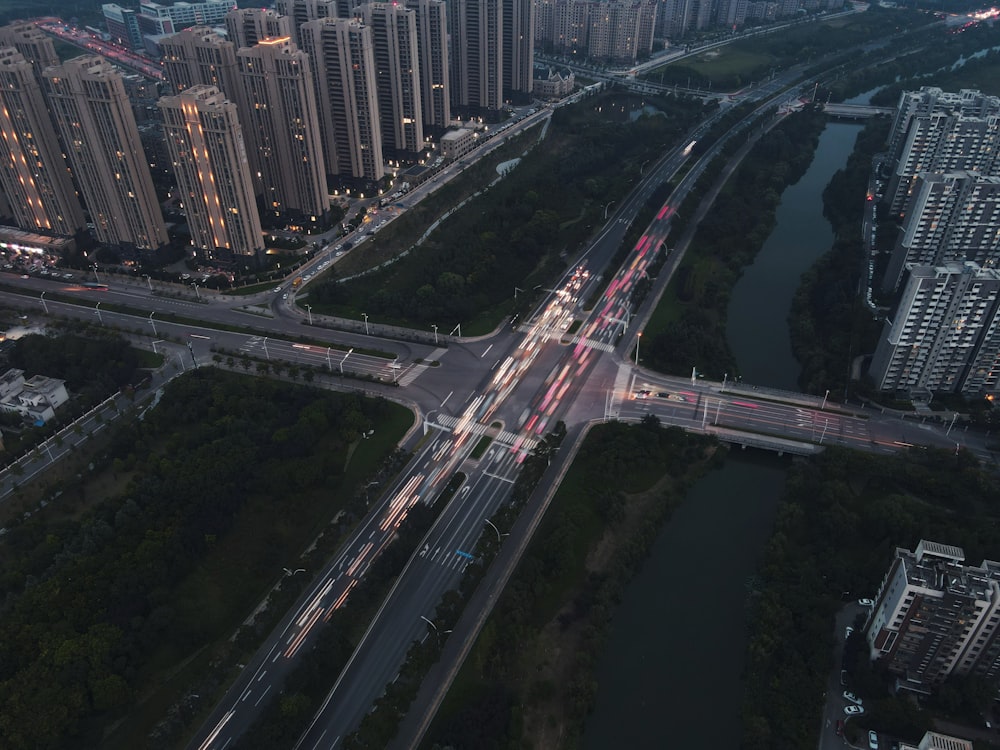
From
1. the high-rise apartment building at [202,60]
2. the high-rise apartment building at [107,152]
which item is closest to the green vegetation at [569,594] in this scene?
the high-rise apartment building at [107,152]

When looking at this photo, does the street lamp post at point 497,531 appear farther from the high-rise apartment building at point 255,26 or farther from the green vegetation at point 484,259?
the high-rise apartment building at point 255,26

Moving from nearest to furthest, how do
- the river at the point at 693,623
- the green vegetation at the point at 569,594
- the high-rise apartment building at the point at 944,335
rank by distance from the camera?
1. the green vegetation at the point at 569,594
2. the river at the point at 693,623
3. the high-rise apartment building at the point at 944,335

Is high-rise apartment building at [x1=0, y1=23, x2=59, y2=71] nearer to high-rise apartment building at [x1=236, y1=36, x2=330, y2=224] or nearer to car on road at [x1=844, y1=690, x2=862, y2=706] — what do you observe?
high-rise apartment building at [x1=236, y1=36, x2=330, y2=224]

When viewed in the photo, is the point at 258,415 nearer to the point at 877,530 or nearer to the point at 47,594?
the point at 47,594

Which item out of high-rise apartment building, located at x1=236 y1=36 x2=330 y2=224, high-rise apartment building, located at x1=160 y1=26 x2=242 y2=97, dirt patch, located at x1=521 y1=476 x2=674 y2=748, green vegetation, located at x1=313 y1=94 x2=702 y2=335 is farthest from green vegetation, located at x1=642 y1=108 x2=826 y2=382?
high-rise apartment building, located at x1=160 y1=26 x2=242 y2=97

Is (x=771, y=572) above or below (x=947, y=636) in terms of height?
below

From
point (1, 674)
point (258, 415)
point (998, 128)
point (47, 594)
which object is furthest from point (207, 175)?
point (998, 128)

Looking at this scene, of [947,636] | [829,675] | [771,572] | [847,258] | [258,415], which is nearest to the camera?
[947,636]
